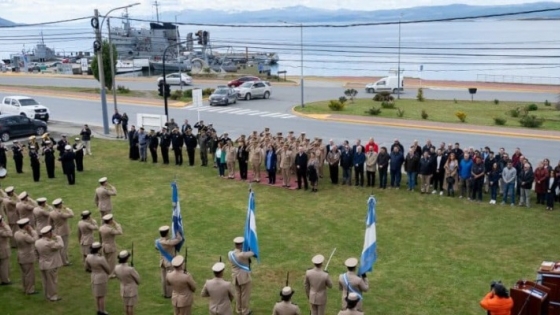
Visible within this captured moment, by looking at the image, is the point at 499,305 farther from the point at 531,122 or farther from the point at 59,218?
the point at 531,122

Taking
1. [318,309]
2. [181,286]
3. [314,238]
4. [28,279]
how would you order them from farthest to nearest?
1. [314,238]
2. [28,279]
3. [318,309]
4. [181,286]

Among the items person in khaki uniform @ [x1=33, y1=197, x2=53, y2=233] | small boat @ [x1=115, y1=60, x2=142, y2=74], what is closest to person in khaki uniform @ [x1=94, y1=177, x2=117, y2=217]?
person in khaki uniform @ [x1=33, y1=197, x2=53, y2=233]

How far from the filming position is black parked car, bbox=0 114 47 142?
30469 mm

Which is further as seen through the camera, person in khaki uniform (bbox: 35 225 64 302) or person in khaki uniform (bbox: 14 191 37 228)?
person in khaki uniform (bbox: 14 191 37 228)

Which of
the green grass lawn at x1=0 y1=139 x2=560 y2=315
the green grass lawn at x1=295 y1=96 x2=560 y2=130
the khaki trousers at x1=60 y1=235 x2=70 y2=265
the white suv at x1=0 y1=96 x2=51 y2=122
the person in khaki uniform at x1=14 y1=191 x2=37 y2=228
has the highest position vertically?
the white suv at x1=0 y1=96 x2=51 y2=122

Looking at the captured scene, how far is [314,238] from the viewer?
17094mm

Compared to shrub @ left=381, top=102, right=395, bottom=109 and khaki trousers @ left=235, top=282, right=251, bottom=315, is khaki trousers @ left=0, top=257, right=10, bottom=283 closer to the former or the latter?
khaki trousers @ left=235, top=282, right=251, bottom=315

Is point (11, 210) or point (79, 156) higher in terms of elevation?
point (11, 210)

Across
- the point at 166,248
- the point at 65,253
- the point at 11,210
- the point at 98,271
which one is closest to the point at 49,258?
the point at 98,271

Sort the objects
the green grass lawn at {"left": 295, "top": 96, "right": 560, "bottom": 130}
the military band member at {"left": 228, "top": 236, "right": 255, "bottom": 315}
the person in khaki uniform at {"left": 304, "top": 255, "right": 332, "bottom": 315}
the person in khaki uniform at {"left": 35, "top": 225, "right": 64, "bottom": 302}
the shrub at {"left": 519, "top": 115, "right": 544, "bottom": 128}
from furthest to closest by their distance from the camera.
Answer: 1. the green grass lawn at {"left": 295, "top": 96, "right": 560, "bottom": 130}
2. the shrub at {"left": 519, "top": 115, "right": 544, "bottom": 128}
3. the person in khaki uniform at {"left": 35, "top": 225, "right": 64, "bottom": 302}
4. the military band member at {"left": 228, "top": 236, "right": 255, "bottom": 315}
5. the person in khaki uniform at {"left": 304, "top": 255, "right": 332, "bottom": 315}

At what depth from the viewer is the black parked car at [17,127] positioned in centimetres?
3047

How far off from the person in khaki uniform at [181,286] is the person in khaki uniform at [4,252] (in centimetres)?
453

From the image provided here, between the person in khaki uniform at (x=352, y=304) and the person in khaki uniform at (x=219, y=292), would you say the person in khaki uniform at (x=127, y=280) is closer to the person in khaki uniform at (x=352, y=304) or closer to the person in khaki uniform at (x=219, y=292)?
the person in khaki uniform at (x=219, y=292)

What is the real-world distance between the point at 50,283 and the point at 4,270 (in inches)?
66.3
